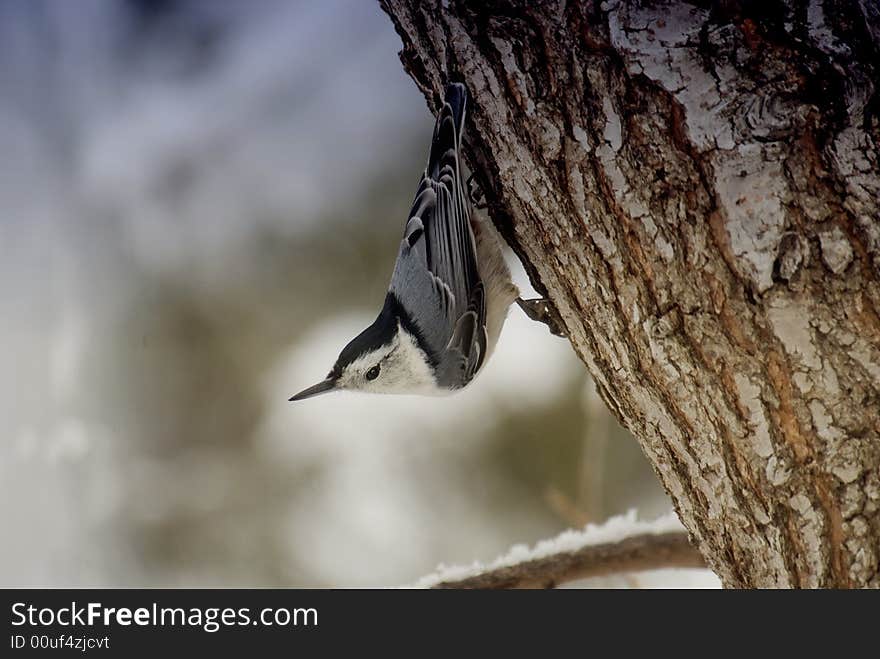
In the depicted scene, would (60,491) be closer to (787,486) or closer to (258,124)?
(258,124)

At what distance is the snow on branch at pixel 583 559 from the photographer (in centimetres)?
151

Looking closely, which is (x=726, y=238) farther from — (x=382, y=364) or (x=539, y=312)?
(x=382, y=364)

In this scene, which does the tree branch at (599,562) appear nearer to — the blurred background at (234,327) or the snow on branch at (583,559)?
the snow on branch at (583,559)

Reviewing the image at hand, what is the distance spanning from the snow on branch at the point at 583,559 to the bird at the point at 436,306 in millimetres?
390

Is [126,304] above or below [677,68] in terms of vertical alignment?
above

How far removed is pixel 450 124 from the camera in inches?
45.7

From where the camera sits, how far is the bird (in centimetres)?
140

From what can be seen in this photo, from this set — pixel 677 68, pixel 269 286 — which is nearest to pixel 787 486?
pixel 677 68

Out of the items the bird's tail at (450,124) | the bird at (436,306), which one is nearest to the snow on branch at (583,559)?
the bird at (436,306)

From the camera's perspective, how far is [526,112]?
3.43ft

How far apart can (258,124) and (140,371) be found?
0.97 meters

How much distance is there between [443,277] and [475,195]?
8.0 inches

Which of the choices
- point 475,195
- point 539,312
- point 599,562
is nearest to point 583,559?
point 599,562

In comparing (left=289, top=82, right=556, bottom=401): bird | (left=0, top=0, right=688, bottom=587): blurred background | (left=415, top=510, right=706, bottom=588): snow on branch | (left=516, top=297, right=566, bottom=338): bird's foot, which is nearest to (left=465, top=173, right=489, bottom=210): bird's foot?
(left=289, top=82, right=556, bottom=401): bird
